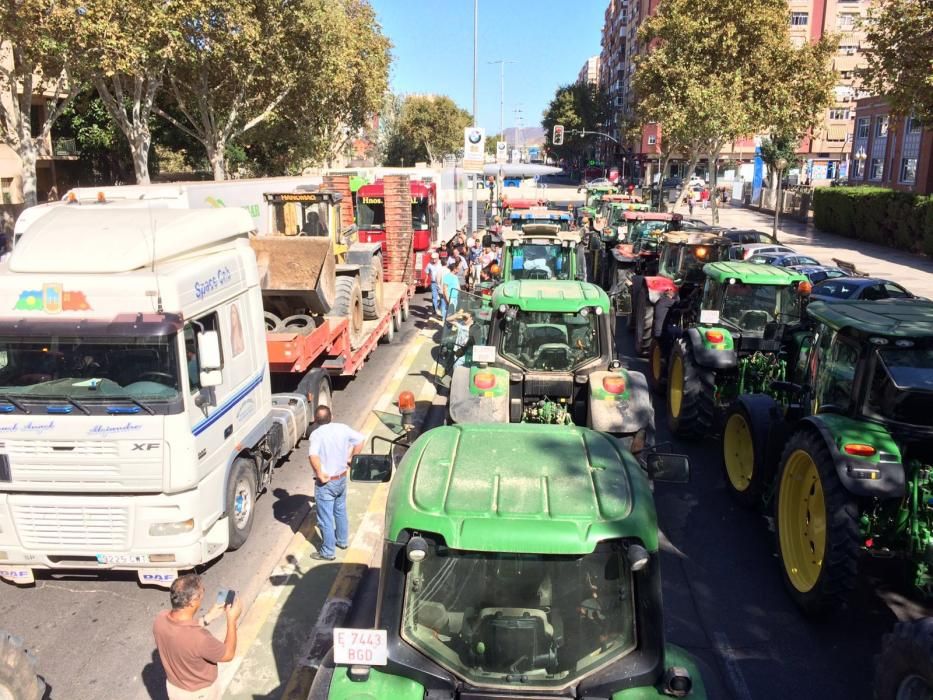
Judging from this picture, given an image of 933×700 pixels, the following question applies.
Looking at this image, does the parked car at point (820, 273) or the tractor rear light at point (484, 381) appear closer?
the tractor rear light at point (484, 381)

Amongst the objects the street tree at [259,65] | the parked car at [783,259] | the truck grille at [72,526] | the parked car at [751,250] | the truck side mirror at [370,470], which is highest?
the street tree at [259,65]

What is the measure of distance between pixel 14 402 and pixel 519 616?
4.47 meters

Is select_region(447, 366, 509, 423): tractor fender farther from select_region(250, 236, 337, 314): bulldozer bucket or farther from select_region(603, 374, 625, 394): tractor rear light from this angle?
select_region(250, 236, 337, 314): bulldozer bucket

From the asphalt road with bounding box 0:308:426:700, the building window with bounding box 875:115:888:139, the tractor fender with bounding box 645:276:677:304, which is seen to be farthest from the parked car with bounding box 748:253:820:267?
the building window with bounding box 875:115:888:139

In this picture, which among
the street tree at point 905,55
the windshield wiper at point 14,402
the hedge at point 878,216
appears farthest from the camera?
the hedge at point 878,216

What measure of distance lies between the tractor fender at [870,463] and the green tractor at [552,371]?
175cm

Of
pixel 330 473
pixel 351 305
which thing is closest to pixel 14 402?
pixel 330 473

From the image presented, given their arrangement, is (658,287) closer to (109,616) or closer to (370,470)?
(370,470)

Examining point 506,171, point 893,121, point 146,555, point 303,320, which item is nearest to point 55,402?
point 146,555

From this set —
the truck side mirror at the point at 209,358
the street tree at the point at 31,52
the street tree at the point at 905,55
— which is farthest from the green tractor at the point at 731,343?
the street tree at the point at 31,52

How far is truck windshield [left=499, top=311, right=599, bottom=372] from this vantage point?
7.64 meters

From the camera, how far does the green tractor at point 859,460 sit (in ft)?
17.6

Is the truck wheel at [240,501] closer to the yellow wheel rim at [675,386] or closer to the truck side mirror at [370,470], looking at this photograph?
the truck side mirror at [370,470]

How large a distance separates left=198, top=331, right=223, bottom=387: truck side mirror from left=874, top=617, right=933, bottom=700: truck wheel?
485 centimetres
